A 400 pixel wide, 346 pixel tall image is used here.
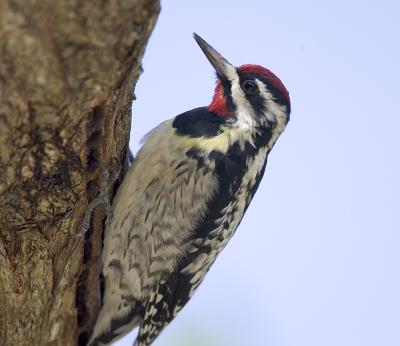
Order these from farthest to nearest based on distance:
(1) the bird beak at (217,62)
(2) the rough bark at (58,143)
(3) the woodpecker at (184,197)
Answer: (1) the bird beak at (217,62)
(3) the woodpecker at (184,197)
(2) the rough bark at (58,143)

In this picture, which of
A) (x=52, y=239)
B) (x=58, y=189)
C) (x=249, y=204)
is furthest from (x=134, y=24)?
(x=249, y=204)

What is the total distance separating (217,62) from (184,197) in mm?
1037

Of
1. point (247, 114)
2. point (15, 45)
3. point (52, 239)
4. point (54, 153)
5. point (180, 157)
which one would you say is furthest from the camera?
point (247, 114)

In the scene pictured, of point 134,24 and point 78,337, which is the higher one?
point 134,24

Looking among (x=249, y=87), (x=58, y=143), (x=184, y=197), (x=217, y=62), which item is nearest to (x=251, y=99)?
(x=249, y=87)

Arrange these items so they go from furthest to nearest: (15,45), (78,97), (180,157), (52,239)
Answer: (180,157) → (52,239) → (78,97) → (15,45)

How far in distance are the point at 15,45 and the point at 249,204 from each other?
2327mm

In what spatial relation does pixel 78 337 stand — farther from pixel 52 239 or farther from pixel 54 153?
pixel 54 153

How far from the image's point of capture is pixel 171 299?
4.14 m

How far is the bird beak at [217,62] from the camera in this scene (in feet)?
14.0

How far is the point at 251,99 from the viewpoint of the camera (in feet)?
13.6

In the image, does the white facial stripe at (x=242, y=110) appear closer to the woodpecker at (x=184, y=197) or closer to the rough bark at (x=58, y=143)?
the woodpecker at (x=184, y=197)

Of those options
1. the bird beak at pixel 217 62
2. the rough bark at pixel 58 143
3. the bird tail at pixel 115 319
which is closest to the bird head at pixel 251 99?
A: the bird beak at pixel 217 62

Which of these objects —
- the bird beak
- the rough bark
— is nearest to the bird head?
the bird beak
